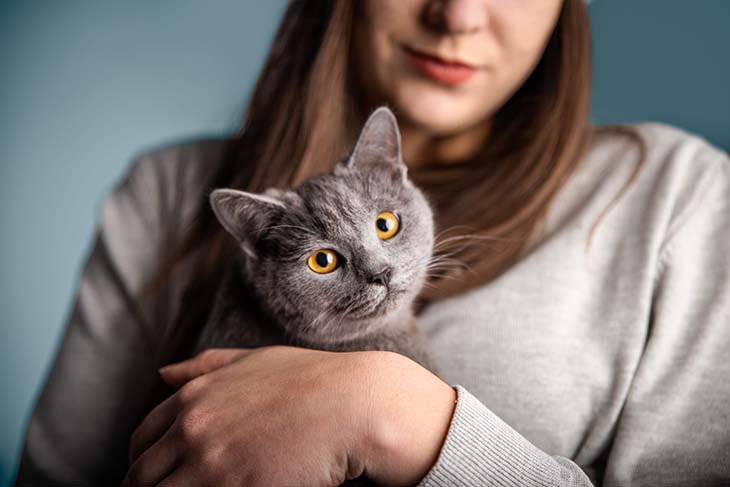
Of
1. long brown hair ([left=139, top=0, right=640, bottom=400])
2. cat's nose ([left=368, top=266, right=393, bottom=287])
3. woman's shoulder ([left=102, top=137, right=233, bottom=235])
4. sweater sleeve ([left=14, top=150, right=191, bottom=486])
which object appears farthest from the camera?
woman's shoulder ([left=102, top=137, right=233, bottom=235])

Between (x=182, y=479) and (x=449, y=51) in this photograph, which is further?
(x=449, y=51)

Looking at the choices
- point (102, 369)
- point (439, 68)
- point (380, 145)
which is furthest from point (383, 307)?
point (102, 369)

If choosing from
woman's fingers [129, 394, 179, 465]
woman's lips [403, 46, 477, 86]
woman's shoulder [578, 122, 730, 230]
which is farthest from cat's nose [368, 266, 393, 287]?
woman's shoulder [578, 122, 730, 230]

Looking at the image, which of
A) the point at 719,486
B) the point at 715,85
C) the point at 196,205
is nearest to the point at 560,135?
the point at 715,85

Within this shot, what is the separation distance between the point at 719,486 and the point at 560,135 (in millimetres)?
753

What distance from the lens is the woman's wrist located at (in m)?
0.76

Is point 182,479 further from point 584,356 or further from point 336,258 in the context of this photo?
point 584,356

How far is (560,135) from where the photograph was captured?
124 cm

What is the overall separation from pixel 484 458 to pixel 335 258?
0.39 meters

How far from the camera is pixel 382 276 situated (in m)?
0.88

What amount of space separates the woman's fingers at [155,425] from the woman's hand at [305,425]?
1.4 inches

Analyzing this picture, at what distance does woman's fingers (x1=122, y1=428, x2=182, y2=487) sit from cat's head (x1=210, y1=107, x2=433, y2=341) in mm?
266

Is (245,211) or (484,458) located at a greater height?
(245,211)

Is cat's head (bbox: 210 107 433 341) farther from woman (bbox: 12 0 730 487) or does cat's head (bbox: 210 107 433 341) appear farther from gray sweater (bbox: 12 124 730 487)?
gray sweater (bbox: 12 124 730 487)
